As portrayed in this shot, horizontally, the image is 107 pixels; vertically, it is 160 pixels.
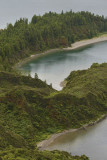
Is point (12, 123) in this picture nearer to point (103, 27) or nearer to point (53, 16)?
point (53, 16)

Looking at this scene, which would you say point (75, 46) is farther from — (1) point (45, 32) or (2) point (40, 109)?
(2) point (40, 109)

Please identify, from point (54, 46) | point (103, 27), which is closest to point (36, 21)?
point (54, 46)

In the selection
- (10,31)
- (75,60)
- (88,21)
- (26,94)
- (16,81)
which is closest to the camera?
(26,94)

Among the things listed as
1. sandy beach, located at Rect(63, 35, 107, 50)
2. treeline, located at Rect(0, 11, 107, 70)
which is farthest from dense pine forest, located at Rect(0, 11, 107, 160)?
sandy beach, located at Rect(63, 35, 107, 50)

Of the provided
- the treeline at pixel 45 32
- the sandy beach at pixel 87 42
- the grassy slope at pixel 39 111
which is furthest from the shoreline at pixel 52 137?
the sandy beach at pixel 87 42

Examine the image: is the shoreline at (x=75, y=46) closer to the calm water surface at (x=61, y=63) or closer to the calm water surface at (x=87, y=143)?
the calm water surface at (x=61, y=63)
